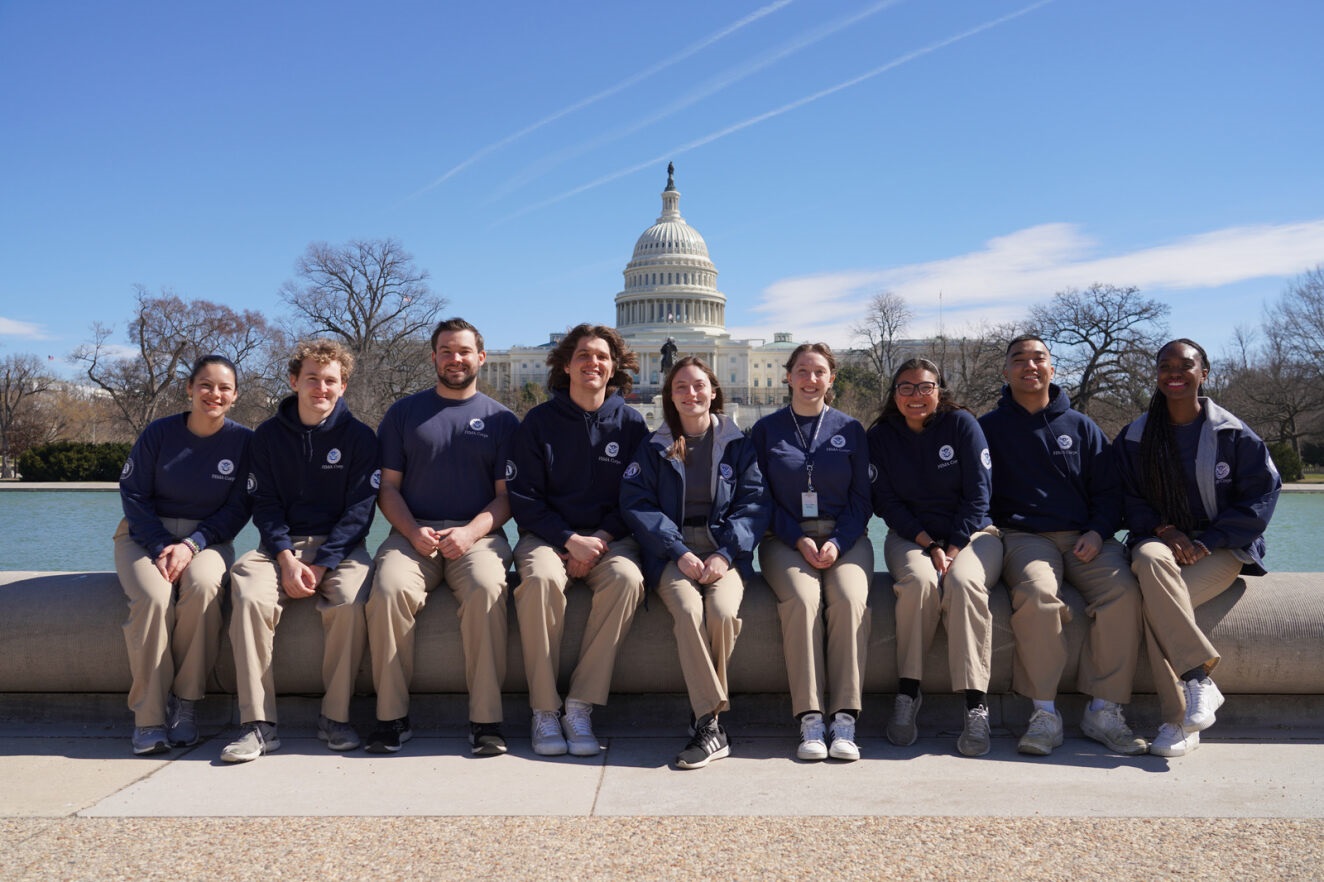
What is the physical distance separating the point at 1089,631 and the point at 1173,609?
14.0 inches

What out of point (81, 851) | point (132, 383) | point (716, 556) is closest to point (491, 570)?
point (716, 556)

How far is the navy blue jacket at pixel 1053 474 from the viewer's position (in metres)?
5.01

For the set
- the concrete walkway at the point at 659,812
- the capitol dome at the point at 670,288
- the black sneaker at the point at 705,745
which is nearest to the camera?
the concrete walkway at the point at 659,812

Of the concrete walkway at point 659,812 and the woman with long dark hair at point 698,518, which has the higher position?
the woman with long dark hair at point 698,518

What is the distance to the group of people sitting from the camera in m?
4.46

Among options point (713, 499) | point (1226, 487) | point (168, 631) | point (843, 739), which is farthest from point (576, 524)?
point (1226, 487)

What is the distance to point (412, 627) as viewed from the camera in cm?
459

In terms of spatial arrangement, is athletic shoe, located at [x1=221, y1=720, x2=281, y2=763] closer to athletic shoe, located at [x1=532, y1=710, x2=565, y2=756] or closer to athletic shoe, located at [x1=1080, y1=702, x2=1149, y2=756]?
athletic shoe, located at [x1=532, y1=710, x2=565, y2=756]

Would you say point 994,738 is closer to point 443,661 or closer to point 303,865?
point 443,661

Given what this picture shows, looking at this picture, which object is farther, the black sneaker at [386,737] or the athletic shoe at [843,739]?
the black sneaker at [386,737]

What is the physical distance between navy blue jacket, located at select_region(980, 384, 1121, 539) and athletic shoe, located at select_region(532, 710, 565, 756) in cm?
236

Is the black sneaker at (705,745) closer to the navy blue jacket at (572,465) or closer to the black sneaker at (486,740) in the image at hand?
the black sneaker at (486,740)

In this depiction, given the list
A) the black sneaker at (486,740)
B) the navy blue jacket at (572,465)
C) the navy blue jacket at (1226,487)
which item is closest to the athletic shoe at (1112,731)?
the navy blue jacket at (1226,487)

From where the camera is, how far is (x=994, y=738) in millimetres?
4555
